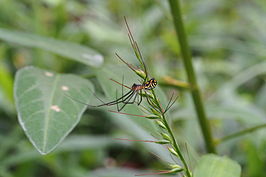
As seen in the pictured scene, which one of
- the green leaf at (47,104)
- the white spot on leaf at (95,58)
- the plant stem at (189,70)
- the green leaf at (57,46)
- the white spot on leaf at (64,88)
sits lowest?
the green leaf at (47,104)

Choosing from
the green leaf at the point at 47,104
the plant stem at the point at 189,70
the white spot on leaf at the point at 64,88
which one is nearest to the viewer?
the green leaf at the point at 47,104

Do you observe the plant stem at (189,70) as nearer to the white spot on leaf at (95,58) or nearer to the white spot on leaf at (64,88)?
the white spot on leaf at (95,58)

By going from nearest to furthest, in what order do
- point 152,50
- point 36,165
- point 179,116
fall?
point 179,116 < point 36,165 < point 152,50

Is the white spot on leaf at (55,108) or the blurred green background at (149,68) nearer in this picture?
the white spot on leaf at (55,108)

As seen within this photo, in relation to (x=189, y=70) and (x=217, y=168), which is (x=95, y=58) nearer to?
(x=189, y=70)

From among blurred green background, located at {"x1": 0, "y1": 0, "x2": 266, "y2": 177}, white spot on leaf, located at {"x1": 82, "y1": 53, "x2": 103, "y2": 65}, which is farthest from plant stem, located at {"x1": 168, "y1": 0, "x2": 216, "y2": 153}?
white spot on leaf, located at {"x1": 82, "y1": 53, "x2": 103, "y2": 65}

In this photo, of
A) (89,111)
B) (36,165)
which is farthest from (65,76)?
(89,111)

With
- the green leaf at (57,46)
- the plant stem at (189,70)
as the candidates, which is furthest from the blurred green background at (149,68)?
the green leaf at (57,46)

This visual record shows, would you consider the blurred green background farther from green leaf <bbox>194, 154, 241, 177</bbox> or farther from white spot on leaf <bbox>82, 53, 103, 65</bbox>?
green leaf <bbox>194, 154, 241, 177</bbox>

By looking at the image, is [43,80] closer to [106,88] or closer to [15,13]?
[106,88]
